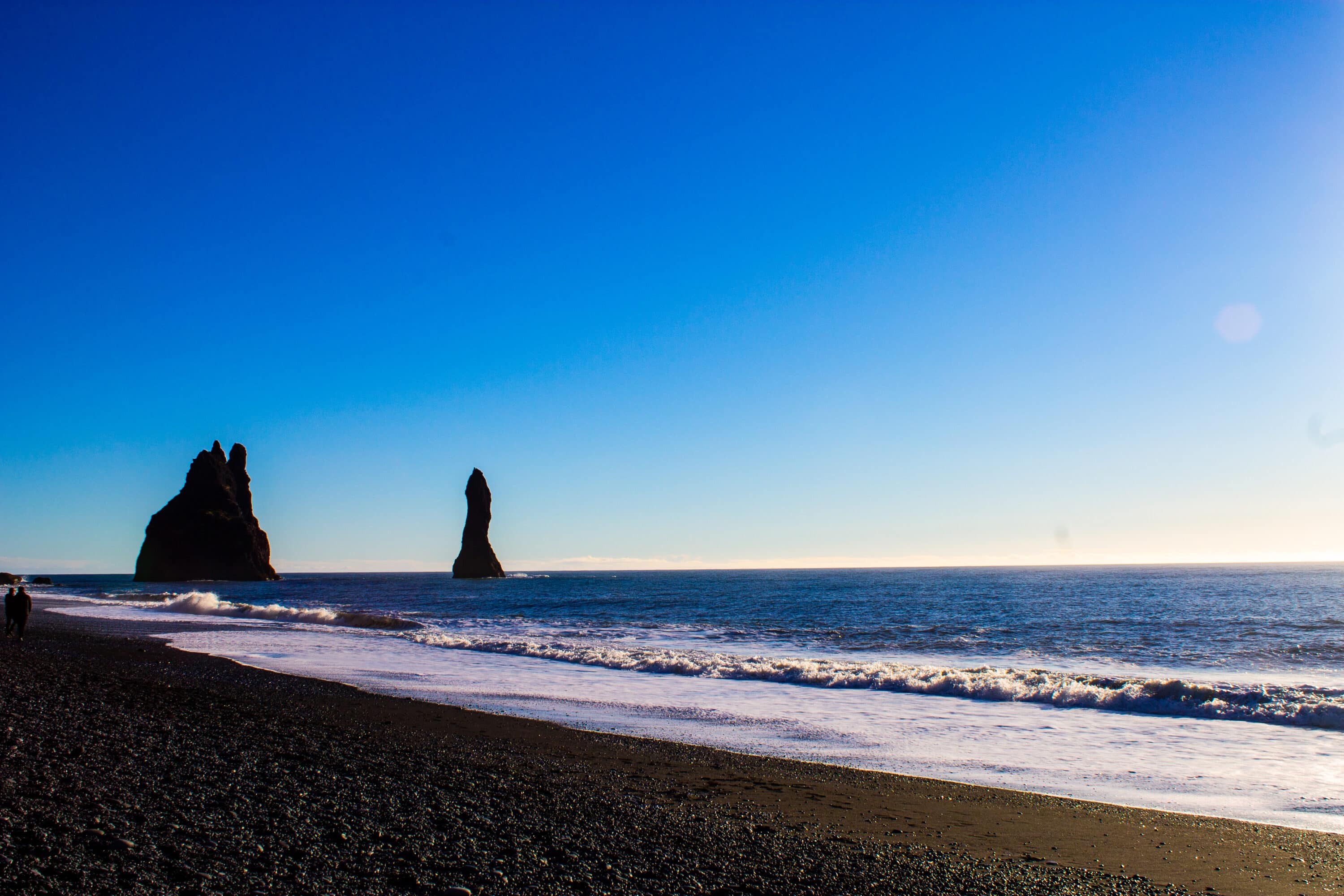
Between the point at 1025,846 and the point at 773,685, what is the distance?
11.9m

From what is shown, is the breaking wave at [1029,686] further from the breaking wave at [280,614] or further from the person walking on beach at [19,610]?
the breaking wave at [280,614]

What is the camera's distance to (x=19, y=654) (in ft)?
57.0

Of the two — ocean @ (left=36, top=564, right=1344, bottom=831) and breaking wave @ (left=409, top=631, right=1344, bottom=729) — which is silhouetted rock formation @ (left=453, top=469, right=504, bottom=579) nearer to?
ocean @ (left=36, top=564, right=1344, bottom=831)

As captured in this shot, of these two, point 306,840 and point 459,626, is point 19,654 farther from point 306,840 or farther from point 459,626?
point 459,626

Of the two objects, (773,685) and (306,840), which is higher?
(306,840)

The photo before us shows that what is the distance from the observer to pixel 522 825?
6.16 m

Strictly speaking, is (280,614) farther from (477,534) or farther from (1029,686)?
(477,534)

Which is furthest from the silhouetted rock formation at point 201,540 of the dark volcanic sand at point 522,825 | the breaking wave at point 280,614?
the dark volcanic sand at point 522,825

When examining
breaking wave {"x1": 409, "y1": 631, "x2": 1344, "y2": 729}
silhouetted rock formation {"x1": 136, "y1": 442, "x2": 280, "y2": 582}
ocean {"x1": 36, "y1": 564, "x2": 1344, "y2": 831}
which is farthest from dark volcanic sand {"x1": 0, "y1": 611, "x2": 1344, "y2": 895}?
silhouetted rock formation {"x1": 136, "y1": 442, "x2": 280, "y2": 582}

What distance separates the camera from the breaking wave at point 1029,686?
46.1ft

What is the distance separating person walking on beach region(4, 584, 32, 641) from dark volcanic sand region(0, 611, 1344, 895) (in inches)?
539

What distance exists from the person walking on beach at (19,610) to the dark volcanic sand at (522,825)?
1370cm

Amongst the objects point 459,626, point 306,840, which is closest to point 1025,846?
point 306,840

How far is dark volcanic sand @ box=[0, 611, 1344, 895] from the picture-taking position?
5004 millimetres
